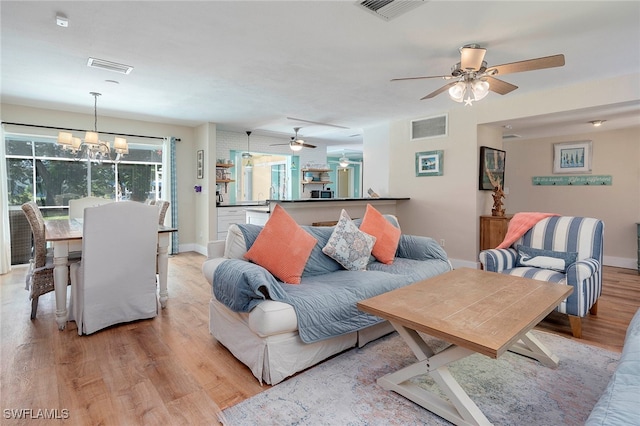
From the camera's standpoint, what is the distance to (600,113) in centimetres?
421

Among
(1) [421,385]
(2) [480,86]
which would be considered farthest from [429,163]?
(1) [421,385]

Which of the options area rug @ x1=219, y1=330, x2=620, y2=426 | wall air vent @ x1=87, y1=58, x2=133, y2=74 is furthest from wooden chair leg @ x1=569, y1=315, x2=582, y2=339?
wall air vent @ x1=87, y1=58, x2=133, y2=74

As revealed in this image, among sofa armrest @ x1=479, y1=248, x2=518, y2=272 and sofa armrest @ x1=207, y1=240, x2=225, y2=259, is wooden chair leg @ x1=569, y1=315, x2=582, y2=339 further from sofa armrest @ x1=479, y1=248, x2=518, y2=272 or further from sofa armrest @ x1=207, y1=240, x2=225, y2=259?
sofa armrest @ x1=207, y1=240, x2=225, y2=259

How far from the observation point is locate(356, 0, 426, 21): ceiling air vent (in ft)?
6.99

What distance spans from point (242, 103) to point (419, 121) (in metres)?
2.81

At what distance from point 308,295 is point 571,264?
2.43 m

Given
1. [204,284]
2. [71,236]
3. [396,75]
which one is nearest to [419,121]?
[396,75]

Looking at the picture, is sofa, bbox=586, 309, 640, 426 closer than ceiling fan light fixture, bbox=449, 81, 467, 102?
Yes

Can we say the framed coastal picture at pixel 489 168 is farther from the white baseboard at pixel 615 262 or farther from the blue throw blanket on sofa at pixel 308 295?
the blue throw blanket on sofa at pixel 308 295

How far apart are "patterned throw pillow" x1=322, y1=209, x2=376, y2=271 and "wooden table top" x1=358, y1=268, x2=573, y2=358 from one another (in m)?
0.71

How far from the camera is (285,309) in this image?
2.00 meters

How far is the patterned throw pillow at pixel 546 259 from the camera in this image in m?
3.03

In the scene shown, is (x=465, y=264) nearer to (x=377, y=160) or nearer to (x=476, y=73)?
(x=377, y=160)

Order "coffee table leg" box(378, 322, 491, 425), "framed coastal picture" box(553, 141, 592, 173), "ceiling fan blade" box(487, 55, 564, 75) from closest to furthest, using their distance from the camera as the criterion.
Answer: "coffee table leg" box(378, 322, 491, 425)
"ceiling fan blade" box(487, 55, 564, 75)
"framed coastal picture" box(553, 141, 592, 173)
